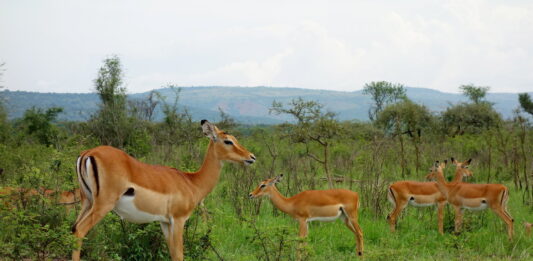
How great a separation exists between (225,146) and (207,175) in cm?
35

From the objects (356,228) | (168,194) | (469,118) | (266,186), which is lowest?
(469,118)

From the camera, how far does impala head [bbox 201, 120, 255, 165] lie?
566cm

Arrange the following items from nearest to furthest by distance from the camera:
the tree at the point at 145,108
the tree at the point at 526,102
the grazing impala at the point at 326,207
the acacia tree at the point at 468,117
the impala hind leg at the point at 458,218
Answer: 1. the grazing impala at the point at 326,207
2. the impala hind leg at the point at 458,218
3. the tree at the point at 145,108
4. the acacia tree at the point at 468,117
5. the tree at the point at 526,102

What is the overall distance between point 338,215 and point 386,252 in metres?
1.85

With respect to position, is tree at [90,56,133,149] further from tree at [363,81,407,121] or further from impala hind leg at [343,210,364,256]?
tree at [363,81,407,121]

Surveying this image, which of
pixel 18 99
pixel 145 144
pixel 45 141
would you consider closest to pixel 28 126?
pixel 45 141

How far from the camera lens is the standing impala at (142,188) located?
456cm

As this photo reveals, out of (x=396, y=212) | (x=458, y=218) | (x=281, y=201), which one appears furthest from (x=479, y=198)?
(x=281, y=201)

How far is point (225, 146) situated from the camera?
569cm

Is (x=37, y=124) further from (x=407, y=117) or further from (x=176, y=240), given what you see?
(x=176, y=240)

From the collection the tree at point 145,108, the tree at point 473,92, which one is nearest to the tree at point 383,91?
the tree at point 473,92

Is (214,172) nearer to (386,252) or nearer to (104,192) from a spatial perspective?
(104,192)

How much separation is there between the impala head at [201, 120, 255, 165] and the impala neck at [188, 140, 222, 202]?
58mm

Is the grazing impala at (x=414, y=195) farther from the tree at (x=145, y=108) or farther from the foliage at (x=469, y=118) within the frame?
the foliage at (x=469, y=118)
